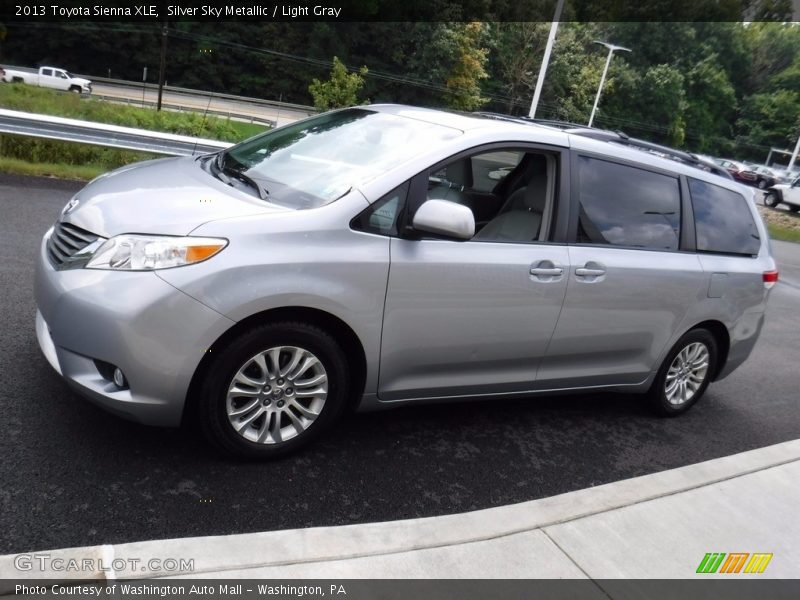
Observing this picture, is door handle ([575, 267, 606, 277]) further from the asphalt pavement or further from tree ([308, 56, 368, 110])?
tree ([308, 56, 368, 110])

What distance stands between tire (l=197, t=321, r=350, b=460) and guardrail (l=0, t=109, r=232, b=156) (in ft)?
20.4

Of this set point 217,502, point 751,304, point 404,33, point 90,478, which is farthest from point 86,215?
point 404,33

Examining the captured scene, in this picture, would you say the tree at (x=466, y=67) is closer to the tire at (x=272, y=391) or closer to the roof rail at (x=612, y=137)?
the roof rail at (x=612, y=137)

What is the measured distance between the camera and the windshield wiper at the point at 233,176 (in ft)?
11.8

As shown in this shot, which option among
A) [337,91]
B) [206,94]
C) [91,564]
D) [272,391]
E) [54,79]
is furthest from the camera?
[206,94]

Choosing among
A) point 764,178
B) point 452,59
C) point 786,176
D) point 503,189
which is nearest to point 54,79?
point 452,59

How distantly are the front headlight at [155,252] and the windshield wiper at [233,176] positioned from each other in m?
0.58

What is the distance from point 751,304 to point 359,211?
3.31 meters

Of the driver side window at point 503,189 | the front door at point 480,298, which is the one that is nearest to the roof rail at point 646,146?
the driver side window at point 503,189

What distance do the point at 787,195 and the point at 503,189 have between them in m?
31.0

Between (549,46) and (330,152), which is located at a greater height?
(549,46)

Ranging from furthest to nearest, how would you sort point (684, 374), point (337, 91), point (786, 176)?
point (786, 176) < point (337, 91) < point (684, 374)

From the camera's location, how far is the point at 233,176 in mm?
3904
